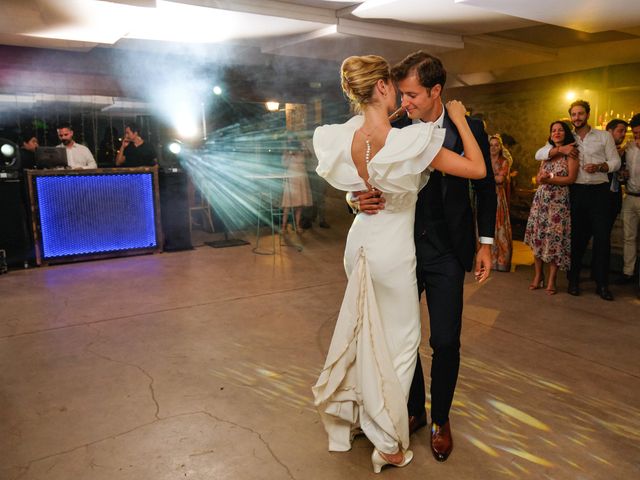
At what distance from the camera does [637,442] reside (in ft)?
7.40

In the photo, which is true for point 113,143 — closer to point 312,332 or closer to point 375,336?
point 312,332

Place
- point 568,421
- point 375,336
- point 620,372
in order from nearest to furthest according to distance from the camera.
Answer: point 375,336, point 568,421, point 620,372

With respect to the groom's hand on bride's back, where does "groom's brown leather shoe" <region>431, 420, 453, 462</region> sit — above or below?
below

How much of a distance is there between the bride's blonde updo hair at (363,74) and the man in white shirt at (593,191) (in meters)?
3.13

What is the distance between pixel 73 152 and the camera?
261 inches

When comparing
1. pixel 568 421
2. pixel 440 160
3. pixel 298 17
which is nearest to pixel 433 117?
pixel 440 160

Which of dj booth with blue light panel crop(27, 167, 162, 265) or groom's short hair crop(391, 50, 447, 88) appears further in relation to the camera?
dj booth with blue light panel crop(27, 167, 162, 265)

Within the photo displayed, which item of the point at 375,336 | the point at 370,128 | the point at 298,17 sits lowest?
the point at 375,336

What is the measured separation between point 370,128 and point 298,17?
4.28 m

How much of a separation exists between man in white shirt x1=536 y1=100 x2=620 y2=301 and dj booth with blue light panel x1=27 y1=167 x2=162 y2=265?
455 centimetres

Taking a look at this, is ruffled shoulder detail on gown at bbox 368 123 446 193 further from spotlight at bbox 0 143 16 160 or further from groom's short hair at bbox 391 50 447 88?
spotlight at bbox 0 143 16 160

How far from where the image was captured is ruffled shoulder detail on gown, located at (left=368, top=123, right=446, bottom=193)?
5.97ft

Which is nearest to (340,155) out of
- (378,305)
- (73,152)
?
(378,305)

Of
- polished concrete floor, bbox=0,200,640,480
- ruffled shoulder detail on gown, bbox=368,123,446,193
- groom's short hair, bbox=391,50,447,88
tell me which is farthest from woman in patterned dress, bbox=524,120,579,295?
ruffled shoulder detail on gown, bbox=368,123,446,193
